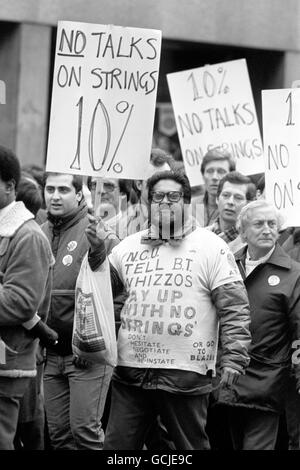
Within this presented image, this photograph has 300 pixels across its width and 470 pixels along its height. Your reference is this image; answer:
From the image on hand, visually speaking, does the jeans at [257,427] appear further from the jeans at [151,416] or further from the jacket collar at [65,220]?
the jacket collar at [65,220]

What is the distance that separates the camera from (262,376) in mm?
7102

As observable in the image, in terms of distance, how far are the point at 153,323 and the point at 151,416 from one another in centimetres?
54

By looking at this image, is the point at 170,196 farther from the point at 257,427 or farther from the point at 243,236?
the point at 257,427

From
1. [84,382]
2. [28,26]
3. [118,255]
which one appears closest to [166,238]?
[118,255]

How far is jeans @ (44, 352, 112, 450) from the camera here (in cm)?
739

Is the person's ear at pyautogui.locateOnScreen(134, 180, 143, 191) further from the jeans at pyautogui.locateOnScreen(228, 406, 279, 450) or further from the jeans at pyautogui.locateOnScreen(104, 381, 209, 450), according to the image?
the jeans at pyautogui.locateOnScreen(104, 381, 209, 450)

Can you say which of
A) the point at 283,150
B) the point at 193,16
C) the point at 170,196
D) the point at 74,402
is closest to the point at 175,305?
the point at 170,196

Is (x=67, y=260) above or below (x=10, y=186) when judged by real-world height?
below

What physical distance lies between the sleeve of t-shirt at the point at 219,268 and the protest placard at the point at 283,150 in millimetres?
1489

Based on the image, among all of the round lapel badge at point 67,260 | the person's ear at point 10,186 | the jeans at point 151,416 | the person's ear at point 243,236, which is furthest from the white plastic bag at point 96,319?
the person's ear at point 243,236

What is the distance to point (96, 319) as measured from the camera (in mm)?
6523

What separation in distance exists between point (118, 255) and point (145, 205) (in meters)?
1.54

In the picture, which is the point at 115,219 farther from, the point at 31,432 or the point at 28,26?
the point at 28,26

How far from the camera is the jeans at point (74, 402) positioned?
24.2ft
